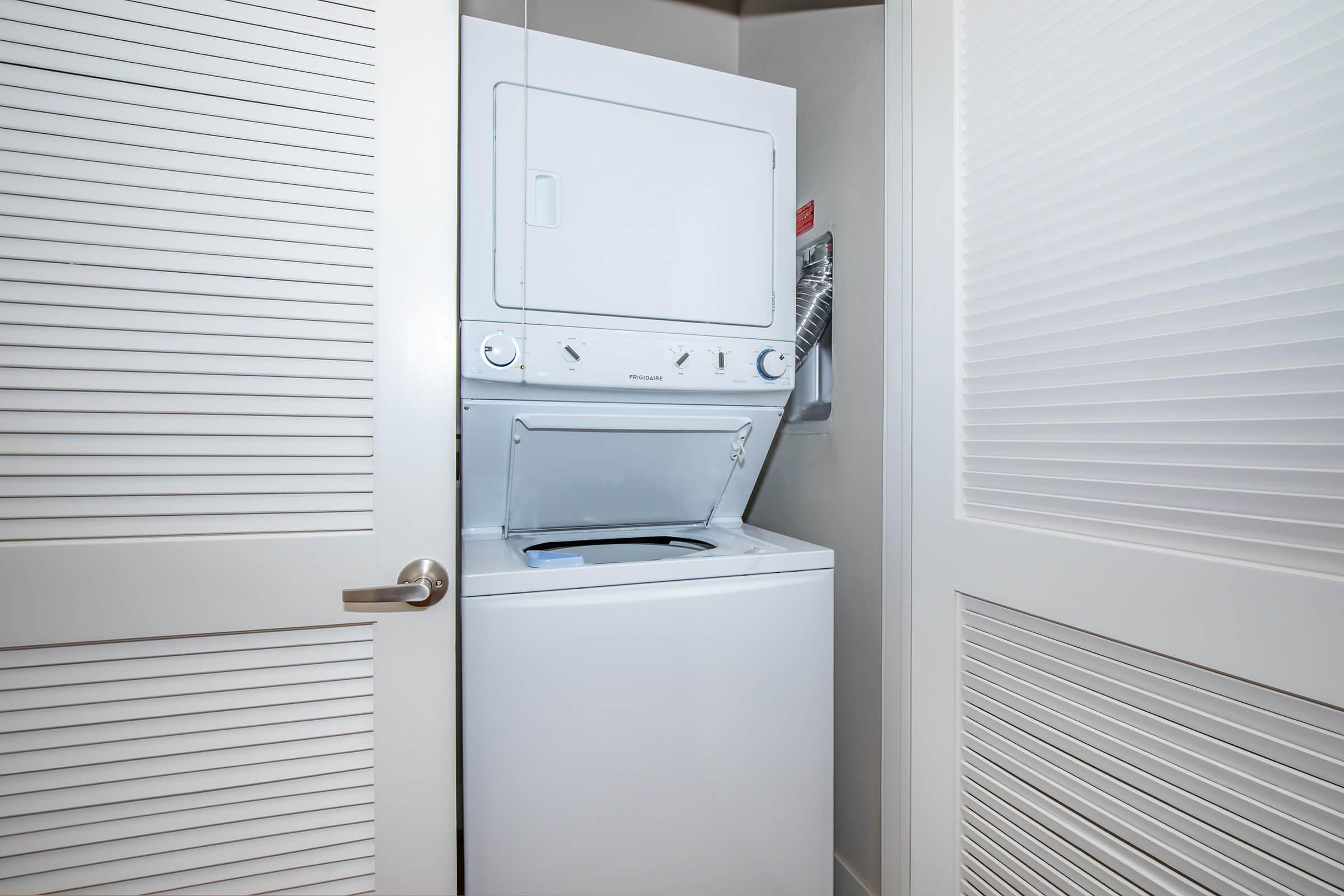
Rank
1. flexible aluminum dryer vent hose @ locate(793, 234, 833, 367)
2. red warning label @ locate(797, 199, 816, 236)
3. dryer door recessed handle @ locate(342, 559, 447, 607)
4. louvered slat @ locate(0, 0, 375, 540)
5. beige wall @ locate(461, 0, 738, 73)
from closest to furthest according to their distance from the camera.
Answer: louvered slat @ locate(0, 0, 375, 540) < dryer door recessed handle @ locate(342, 559, 447, 607) < flexible aluminum dryer vent hose @ locate(793, 234, 833, 367) < red warning label @ locate(797, 199, 816, 236) < beige wall @ locate(461, 0, 738, 73)

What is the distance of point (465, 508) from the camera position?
4.69 feet

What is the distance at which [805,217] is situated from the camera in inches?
69.2

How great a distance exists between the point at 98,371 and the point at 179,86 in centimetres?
46

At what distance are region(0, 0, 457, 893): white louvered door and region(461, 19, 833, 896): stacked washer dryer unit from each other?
0.55ft

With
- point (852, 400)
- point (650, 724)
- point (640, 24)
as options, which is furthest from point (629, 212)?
point (640, 24)

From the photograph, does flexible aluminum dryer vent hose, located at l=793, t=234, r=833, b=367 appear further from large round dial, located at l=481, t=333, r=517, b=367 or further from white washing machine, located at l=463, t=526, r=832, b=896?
large round dial, located at l=481, t=333, r=517, b=367

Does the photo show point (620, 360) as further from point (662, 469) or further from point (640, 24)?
point (640, 24)

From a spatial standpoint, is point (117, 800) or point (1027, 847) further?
point (1027, 847)

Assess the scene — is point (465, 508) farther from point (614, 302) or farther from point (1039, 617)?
point (1039, 617)

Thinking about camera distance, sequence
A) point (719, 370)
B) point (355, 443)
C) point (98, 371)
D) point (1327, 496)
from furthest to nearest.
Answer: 1. point (719, 370)
2. point (355, 443)
3. point (98, 371)
4. point (1327, 496)

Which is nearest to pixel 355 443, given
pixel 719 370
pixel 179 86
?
pixel 179 86

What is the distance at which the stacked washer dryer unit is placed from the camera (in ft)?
3.59

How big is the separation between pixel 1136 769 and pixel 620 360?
45.0 inches

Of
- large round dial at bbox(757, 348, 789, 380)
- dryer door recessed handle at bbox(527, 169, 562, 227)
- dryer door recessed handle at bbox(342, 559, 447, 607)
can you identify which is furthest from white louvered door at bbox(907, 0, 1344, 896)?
dryer door recessed handle at bbox(342, 559, 447, 607)
